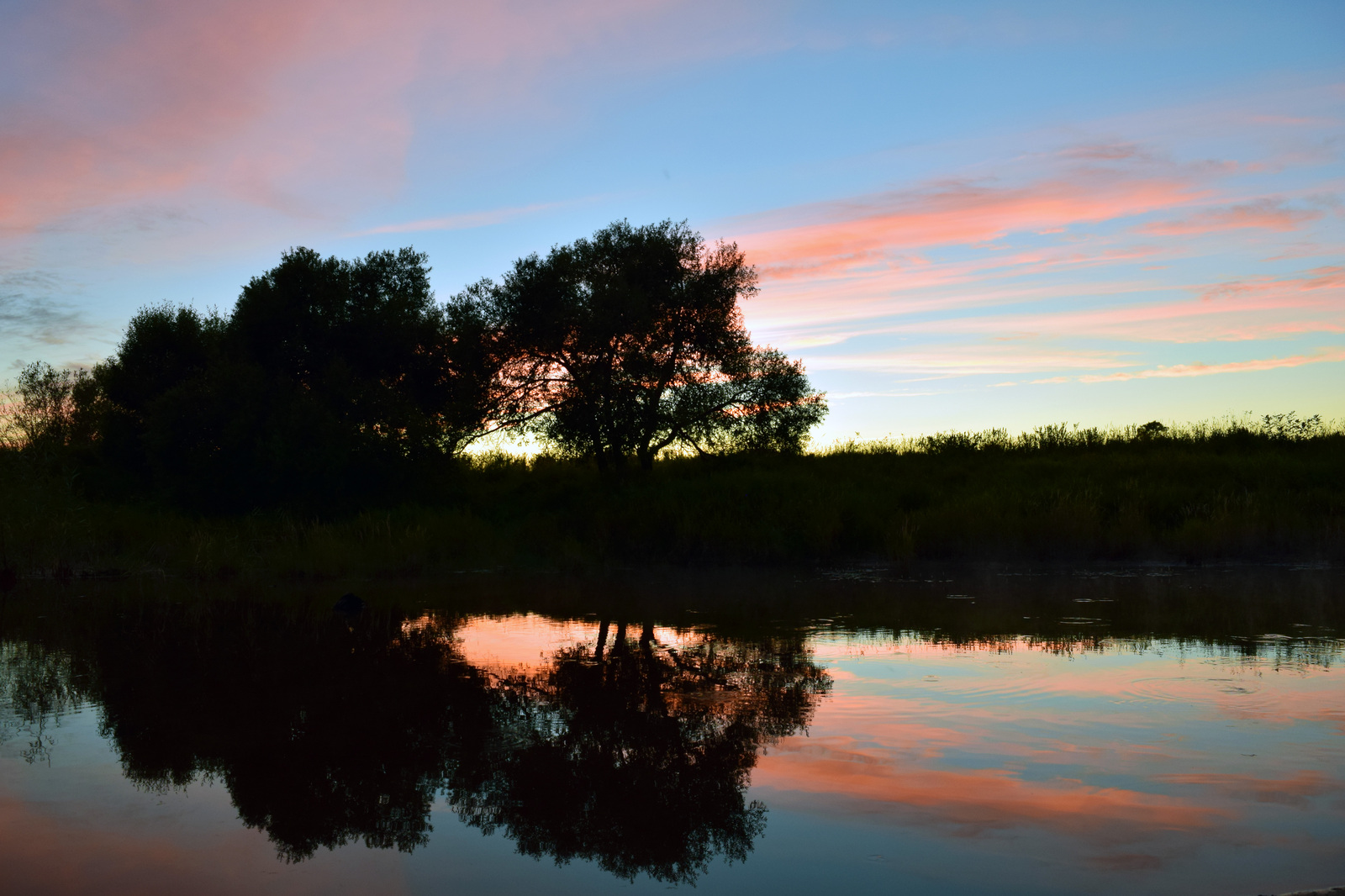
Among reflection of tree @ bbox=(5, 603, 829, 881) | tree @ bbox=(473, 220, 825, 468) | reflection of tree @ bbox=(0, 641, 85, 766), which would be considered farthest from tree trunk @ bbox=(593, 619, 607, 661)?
tree @ bbox=(473, 220, 825, 468)

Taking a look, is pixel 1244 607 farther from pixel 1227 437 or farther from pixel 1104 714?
pixel 1227 437

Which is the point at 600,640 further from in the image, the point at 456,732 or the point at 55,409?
the point at 55,409

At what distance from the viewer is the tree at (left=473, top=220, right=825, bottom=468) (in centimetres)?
2808

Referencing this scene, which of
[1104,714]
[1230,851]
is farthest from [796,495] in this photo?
[1230,851]

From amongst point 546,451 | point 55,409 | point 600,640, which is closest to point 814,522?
point 600,640

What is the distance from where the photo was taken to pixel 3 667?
9.09 m

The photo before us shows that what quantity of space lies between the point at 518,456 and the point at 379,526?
580 inches

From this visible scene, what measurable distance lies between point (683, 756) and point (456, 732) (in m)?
1.68

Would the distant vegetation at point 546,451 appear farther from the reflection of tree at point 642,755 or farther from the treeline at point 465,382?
the reflection of tree at point 642,755

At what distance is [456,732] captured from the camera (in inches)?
259

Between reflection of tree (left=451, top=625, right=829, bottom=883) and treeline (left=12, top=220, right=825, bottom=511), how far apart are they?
19194mm

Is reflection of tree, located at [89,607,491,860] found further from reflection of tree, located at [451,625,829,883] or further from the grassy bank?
the grassy bank

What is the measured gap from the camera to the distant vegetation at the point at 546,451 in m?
19.6

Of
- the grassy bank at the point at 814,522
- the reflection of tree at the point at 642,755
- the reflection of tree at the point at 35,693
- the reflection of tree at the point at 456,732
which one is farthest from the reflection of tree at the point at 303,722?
the grassy bank at the point at 814,522
